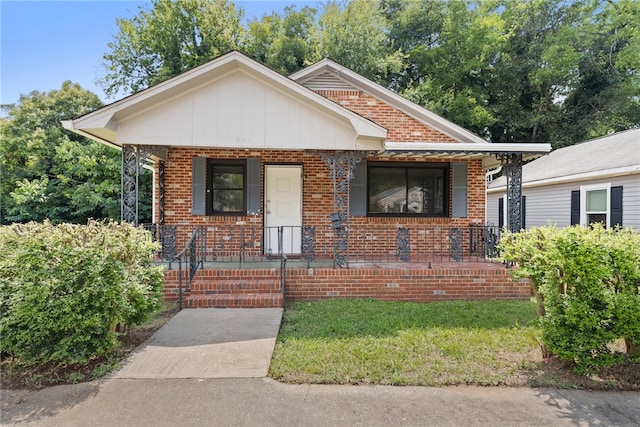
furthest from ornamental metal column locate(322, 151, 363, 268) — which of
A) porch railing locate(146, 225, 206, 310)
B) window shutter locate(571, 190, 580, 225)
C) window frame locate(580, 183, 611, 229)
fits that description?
window shutter locate(571, 190, 580, 225)

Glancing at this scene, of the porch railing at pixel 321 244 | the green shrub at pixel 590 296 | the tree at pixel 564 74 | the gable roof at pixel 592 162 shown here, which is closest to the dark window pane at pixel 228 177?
the porch railing at pixel 321 244

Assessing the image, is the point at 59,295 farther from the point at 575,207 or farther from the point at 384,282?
the point at 575,207

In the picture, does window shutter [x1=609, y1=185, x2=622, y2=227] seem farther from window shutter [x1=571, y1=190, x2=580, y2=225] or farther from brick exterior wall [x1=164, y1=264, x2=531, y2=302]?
brick exterior wall [x1=164, y1=264, x2=531, y2=302]

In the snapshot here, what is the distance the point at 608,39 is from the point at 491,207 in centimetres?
1324

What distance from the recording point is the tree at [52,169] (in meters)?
16.1

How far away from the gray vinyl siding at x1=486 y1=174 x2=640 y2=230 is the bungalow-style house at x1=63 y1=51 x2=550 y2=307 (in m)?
2.70

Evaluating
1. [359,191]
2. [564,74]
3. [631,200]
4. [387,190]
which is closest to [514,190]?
[387,190]

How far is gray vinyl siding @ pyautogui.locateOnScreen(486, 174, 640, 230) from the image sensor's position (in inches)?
375

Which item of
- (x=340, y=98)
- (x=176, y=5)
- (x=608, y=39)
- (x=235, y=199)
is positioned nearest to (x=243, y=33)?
(x=176, y=5)

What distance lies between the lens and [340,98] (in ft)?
31.8

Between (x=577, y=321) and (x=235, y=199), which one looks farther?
(x=235, y=199)

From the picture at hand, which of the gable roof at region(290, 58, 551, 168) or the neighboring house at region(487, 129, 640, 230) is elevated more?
the gable roof at region(290, 58, 551, 168)

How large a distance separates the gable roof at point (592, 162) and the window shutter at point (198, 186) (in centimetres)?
1091

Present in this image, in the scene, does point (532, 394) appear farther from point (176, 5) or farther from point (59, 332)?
point (176, 5)
